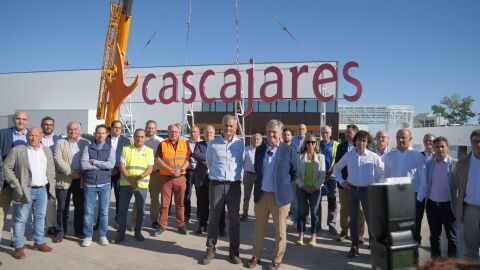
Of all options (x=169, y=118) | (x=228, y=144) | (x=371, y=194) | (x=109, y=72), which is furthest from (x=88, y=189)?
(x=169, y=118)

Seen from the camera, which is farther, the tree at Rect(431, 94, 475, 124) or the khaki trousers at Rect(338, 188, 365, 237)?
the tree at Rect(431, 94, 475, 124)

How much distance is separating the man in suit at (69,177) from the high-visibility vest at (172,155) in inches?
45.6

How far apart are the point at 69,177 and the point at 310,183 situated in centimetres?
363

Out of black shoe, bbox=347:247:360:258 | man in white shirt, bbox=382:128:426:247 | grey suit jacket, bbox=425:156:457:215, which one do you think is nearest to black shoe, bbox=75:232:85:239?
black shoe, bbox=347:247:360:258

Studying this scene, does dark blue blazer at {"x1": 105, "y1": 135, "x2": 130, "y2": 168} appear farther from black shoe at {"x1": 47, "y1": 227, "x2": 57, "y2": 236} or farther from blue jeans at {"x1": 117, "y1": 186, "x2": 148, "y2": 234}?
black shoe at {"x1": 47, "y1": 227, "x2": 57, "y2": 236}

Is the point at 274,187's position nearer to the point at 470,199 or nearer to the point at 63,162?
the point at 470,199

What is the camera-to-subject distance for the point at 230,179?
428cm

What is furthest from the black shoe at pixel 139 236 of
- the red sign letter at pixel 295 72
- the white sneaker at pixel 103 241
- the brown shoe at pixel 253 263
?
the red sign letter at pixel 295 72

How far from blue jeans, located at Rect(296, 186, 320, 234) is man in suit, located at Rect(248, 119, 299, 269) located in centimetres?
113

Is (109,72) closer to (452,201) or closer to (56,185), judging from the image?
(56,185)

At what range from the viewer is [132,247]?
469 cm

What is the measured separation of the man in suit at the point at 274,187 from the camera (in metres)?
3.94

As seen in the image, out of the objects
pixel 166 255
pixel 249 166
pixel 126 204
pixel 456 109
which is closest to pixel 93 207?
pixel 126 204

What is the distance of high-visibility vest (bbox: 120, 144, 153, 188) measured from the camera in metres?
4.96
